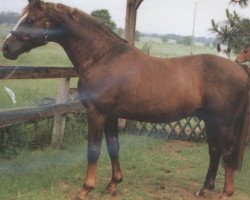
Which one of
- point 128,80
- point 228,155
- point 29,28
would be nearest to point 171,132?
point 228,155

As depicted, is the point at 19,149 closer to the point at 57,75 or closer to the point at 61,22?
the point at 57,75

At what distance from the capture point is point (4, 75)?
505cm

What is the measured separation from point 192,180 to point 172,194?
794 millimetres

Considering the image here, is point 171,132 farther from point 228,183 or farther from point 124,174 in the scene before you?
point 228,183

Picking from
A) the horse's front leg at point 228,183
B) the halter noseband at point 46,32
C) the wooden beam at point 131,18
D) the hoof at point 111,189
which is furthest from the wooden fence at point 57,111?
the horse's front leg at point 228,183

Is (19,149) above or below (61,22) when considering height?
below

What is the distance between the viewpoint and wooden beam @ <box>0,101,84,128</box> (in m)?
5.27

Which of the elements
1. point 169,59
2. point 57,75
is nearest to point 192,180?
point 169,59

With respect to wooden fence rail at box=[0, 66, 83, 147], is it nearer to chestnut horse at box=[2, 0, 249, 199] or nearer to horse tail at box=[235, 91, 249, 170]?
chestnut horse at box=[2, 0, 249, 199]

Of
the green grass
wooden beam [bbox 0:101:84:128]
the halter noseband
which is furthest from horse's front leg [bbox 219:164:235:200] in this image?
wooden beam [bbox 0:101:84:128]

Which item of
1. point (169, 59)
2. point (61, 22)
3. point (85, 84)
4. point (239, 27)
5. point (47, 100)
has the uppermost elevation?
point (239, 27)

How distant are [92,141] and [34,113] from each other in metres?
1.64

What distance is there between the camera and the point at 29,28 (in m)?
4.44

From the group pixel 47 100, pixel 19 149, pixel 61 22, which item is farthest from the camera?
pixel 47 100
